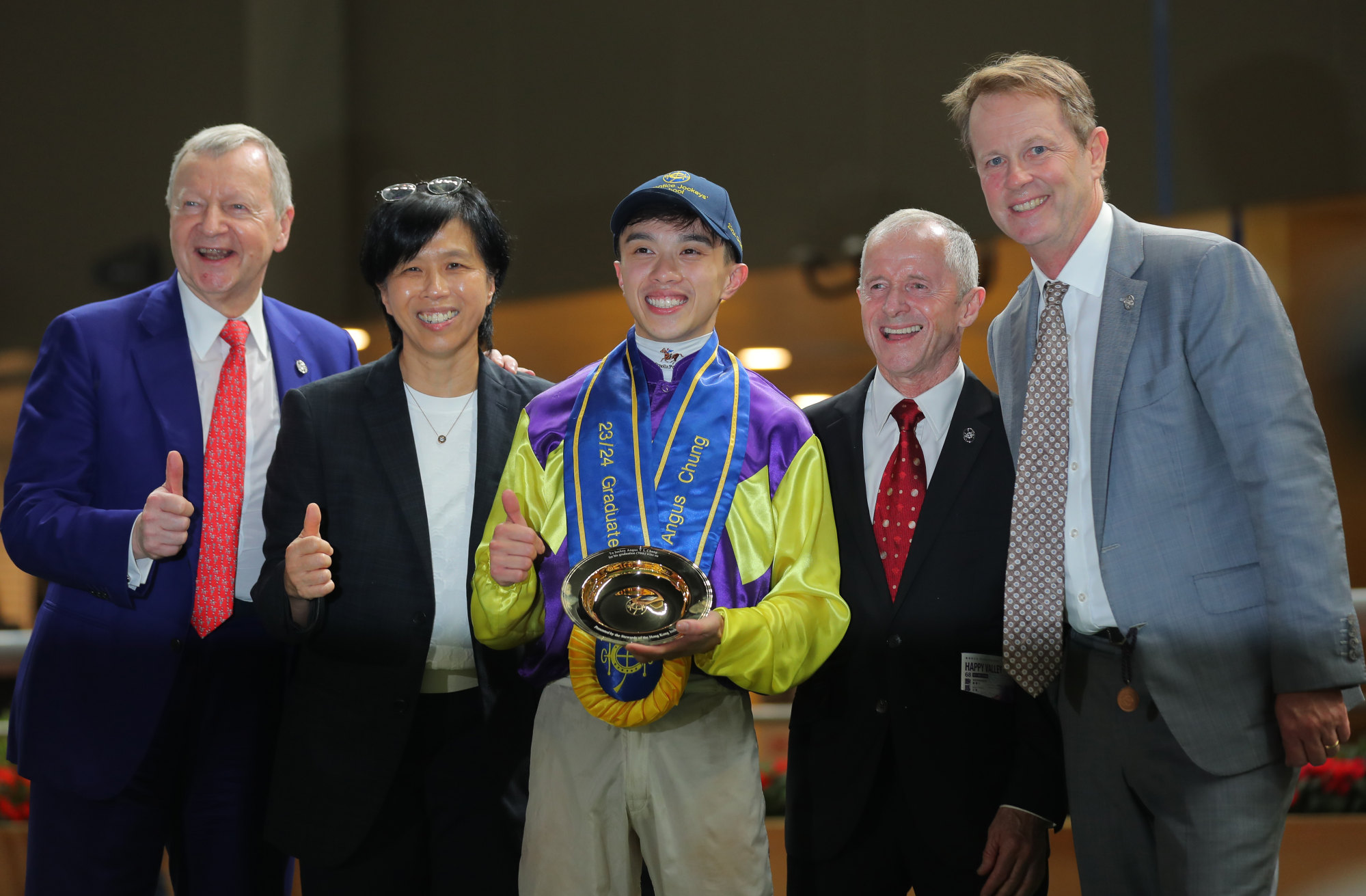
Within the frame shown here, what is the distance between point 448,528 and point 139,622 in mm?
670

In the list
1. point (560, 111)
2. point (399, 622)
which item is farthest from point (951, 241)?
point (560, 111)

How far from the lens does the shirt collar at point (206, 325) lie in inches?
94.3

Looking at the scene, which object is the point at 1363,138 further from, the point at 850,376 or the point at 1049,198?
the point at 1049,198

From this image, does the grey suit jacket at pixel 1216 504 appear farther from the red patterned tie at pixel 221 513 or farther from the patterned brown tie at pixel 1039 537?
the red patterned tie at pixel 221 513

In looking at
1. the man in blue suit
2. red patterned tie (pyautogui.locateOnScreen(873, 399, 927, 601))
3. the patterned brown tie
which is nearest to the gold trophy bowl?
red patterned tie (pyautogui.locateOnScreen(873, 399, 927, 601))

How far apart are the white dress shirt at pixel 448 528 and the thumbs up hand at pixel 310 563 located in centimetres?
21

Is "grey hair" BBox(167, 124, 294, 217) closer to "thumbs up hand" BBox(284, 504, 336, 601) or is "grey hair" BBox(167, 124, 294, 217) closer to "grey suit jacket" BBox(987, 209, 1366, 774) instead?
"thumbs up hand" BBox(284, 504, 336, 601)

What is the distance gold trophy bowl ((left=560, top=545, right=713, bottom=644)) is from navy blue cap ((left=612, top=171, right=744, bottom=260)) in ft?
2.05

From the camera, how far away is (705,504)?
1.87m

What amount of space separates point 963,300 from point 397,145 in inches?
192

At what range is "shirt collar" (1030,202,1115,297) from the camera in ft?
6.86

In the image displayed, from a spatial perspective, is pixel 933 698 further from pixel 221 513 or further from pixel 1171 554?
pixel 221 513

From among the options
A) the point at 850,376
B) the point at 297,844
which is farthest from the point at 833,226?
the point at 297,844

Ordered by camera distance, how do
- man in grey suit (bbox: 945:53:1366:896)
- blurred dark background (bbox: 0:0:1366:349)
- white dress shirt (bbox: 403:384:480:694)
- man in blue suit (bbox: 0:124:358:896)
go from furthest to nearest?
blurred dark background (bbox: 0:0:1366:349), man in blue suit (bbox: 0:124:358:896), white dress shirt (bbox: 403:384:480:694), man in grey suit (bbox: 945:53:1366:896)
